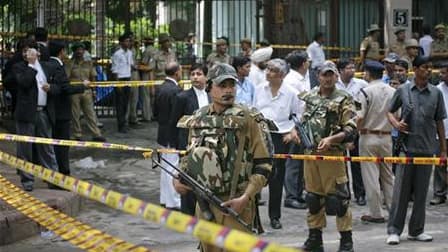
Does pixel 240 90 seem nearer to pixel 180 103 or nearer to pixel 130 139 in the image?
pixel 180 103

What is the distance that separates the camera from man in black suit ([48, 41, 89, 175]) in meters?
10.8

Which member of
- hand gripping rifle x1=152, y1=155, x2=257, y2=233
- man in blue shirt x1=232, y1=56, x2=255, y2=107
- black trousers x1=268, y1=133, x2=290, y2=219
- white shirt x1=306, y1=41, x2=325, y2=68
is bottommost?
black trousers x1=268, y1=133, x2=290, y2=219

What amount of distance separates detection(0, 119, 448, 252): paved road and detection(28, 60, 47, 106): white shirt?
4.61ft

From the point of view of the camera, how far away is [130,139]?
15992mm

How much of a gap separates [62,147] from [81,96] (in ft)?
13.7

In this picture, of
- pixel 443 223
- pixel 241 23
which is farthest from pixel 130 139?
pixel 241 23

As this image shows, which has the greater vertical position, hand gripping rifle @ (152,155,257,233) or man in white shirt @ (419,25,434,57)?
man in white shirt @ (419,25,434,57)

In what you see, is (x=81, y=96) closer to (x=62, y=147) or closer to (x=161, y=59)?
(x=161, y=59)

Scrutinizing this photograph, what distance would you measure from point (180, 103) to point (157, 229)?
1.41 metres

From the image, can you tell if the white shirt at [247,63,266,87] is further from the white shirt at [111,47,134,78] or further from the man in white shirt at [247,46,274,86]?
the white shirt at [111,47,134,78]

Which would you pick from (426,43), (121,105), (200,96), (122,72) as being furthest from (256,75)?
(426,43)

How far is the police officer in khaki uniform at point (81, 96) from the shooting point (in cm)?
1513

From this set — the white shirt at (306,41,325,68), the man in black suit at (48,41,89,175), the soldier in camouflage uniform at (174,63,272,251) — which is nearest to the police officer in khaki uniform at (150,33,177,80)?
the white shirt at (306,41,325,68)

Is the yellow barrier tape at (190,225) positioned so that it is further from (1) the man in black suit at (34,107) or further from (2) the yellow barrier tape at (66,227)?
(1) the man in black suit at (34,107)
